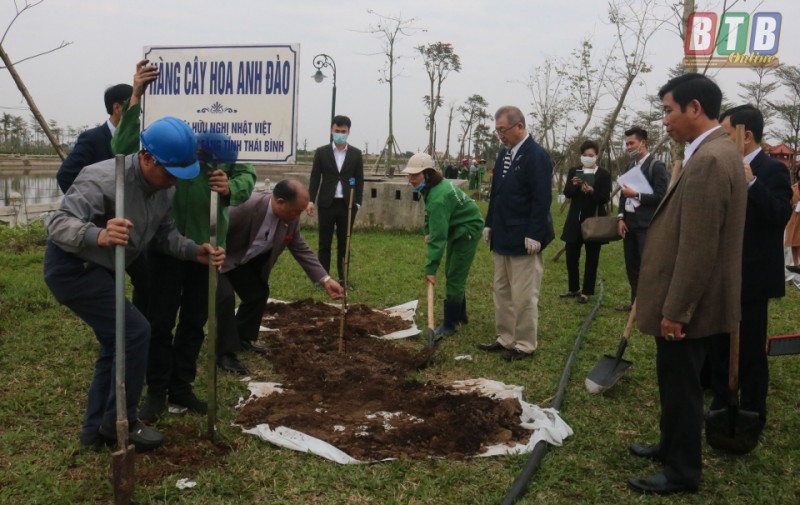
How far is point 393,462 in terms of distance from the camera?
11.0ft

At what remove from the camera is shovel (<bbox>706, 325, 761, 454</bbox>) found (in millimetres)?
3480

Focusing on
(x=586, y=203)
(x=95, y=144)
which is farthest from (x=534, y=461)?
(x=586, y=203)

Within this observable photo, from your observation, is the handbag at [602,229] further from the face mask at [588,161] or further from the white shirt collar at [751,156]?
the white shirt collar at [751,156]

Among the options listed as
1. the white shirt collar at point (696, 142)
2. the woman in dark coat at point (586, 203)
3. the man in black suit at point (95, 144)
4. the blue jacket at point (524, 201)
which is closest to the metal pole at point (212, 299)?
the man in black suit at point (95, 144)

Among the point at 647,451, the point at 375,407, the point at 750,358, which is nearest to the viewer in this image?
the point at 647,451

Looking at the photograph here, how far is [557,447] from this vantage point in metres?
3.62

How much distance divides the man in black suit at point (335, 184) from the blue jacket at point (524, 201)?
299cm

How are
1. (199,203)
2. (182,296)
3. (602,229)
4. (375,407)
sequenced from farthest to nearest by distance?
(602,229) → (375,407) → (182,296) → (199,203)

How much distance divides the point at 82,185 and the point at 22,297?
3.87 meters

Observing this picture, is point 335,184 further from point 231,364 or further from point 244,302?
point 231,364

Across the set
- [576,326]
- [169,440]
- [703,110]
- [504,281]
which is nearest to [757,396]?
[703,110]

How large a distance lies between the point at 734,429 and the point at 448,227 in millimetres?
2893

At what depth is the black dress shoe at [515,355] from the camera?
17.2 feet

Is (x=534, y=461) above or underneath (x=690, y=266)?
underneath
